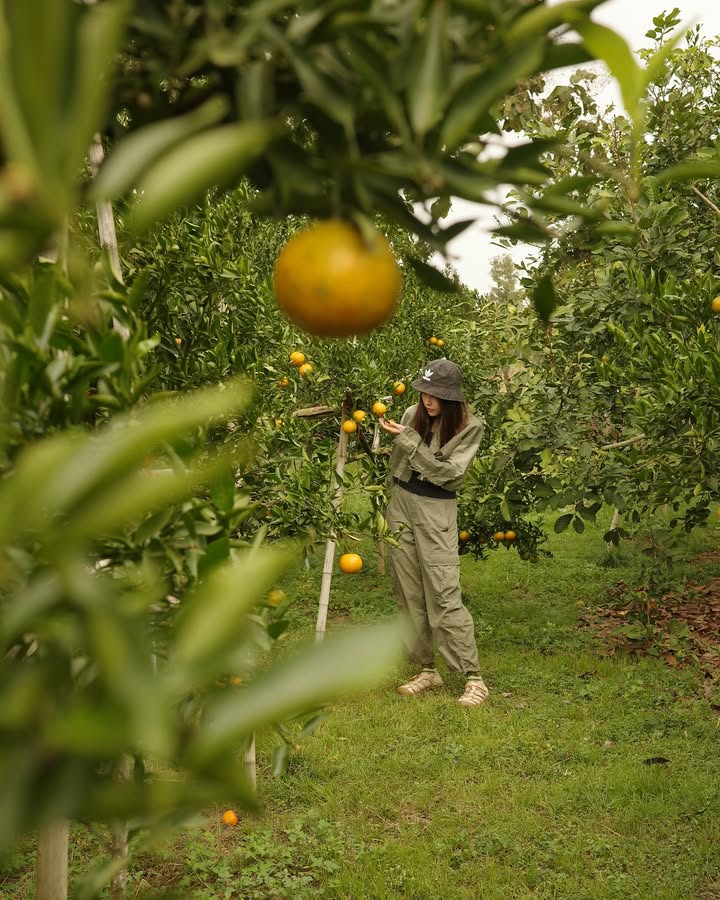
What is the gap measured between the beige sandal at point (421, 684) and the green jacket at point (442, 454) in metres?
1.18

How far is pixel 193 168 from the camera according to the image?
1.44 ft

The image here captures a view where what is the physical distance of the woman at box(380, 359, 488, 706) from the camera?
191 inches

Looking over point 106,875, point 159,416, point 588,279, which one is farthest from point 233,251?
point 159,416

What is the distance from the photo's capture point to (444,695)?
5.07 metres

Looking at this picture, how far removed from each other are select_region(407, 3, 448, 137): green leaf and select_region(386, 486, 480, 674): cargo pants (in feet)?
14.3

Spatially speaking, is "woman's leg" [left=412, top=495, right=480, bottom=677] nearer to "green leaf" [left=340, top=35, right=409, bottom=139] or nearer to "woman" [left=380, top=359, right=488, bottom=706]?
"woman" [left=380, top=359, right=488, bottom=706]

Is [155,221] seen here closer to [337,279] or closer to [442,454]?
[337,279]

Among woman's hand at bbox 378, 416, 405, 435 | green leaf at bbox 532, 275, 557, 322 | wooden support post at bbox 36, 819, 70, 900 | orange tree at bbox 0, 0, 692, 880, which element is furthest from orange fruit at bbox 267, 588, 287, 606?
woman's hand at bbox 378, 416, 405, 435

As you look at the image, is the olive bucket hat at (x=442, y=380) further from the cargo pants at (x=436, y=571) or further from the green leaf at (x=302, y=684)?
the green leaf at (x=302, y=684)

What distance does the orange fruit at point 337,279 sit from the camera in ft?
2.30

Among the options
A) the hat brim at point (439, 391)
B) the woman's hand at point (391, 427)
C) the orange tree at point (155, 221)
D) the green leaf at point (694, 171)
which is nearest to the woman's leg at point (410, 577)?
the woman's hand at point (391, 427)

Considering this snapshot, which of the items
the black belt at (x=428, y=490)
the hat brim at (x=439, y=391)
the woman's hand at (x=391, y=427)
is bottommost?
the black belt at (x=428, y=490)

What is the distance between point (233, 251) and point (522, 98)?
619 centimetres

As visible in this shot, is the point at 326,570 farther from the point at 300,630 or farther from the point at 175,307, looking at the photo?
the point at 175,307
